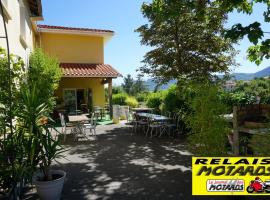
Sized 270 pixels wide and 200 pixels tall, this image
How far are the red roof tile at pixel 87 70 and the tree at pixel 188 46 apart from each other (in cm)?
507

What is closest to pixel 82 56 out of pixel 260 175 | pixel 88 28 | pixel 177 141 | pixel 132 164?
pixel 88 28

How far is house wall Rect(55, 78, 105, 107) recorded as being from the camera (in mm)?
19734

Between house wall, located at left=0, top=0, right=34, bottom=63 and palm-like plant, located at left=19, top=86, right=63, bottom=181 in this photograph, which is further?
house wall, located at left=0, top=0, right=34, bottom=63

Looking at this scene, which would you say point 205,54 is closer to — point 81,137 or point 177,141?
point 177,141

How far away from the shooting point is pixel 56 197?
484 cm

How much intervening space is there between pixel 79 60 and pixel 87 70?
83.7 inches

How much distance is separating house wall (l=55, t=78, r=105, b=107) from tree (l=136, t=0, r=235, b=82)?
313 inches

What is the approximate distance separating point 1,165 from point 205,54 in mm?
11562

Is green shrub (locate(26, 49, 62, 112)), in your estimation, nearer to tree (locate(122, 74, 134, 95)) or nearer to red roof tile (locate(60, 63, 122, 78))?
red roof tile (locate(60, 63, 122, 78))

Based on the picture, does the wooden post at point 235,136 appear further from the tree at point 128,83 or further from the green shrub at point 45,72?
the tree at point 128,83

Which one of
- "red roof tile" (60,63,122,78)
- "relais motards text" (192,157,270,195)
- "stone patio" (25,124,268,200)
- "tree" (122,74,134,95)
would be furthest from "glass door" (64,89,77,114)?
"tree" (122,74,134,95)

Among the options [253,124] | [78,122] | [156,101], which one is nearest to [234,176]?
[253,124]

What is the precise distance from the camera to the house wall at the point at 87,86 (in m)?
19.7

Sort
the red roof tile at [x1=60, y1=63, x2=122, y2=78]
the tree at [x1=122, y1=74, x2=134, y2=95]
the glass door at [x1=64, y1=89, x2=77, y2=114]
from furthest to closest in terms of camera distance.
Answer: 1. the tree at [x1=122, y1=74, x2=134, y2=95]
2. the glass door at [x1=64, y1=89, x2=77, y2=114]
3. the red roof tile at [x1=60, y1=63, x2=122, y2=78]
